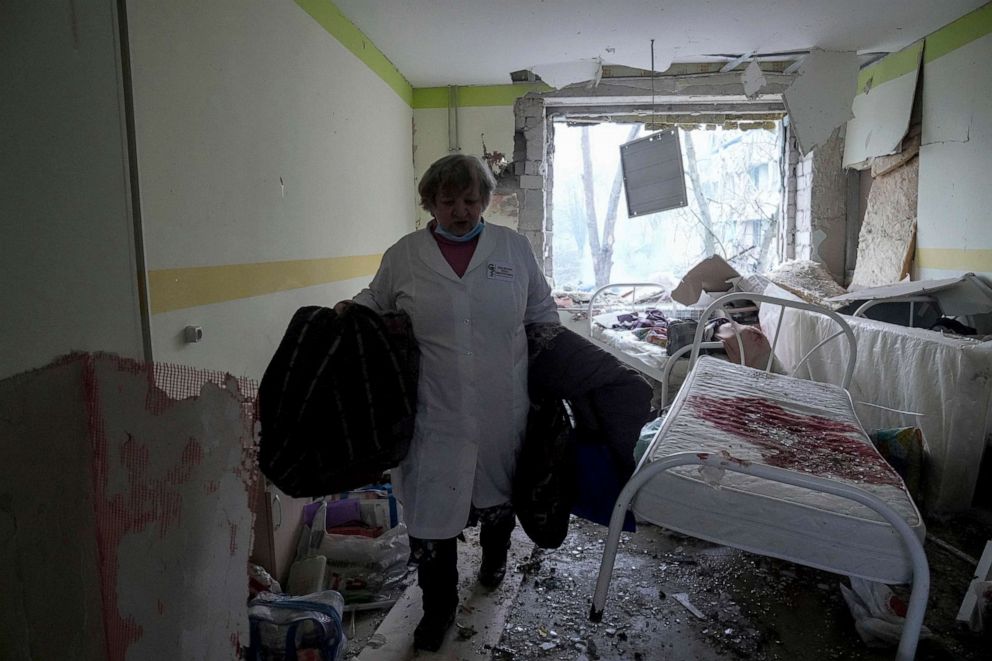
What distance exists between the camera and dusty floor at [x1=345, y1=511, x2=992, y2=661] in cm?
188

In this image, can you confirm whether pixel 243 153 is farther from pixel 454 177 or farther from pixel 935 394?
pixel 935 394

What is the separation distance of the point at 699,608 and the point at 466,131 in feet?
13.2

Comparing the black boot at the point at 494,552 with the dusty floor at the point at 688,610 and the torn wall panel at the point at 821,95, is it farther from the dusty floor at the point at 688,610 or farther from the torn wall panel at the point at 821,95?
the torn wall panel at the point at 821,95

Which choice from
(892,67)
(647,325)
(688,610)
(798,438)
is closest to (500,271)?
(798,438)

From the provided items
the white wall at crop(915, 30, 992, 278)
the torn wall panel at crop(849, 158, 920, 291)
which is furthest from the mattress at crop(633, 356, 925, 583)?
the torn wall panel at crop(849, 158, 920, 291)

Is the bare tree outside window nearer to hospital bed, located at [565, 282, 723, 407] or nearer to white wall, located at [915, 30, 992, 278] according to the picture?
hospital bed, located at [565, 282, 723, 407]

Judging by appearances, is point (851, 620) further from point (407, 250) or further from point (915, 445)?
point (407, 250)

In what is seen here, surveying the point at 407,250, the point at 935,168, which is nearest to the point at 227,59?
→ the point at 407,250

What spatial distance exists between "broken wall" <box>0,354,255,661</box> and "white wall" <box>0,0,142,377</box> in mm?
44

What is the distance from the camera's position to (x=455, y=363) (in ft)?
5.86

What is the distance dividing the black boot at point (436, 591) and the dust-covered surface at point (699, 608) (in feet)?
0.67

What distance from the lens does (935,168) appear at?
3.95 meters

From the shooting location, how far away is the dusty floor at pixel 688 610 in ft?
6.18

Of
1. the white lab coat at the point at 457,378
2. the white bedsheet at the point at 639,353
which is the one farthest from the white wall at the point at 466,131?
the white lab coat at the point at 457,378
